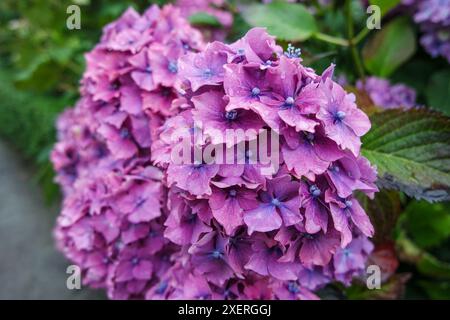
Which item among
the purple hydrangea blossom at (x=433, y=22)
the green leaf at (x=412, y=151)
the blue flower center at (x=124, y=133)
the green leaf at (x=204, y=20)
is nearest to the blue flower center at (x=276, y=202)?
the green leaf at (x=412, y=151)

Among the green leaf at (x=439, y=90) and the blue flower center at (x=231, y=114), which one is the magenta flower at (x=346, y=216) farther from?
the green leaf at (x=439, y=90)

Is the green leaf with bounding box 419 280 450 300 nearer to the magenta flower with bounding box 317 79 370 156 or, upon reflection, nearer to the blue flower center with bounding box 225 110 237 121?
the magenta flower with bounding box 317 79 370 156

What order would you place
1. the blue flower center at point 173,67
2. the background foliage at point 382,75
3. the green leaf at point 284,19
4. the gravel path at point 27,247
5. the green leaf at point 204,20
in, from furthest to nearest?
the gravel path at point 27,247 < the green leaf at point 204,20 < the green leaf at point 284,19 < the blue flower center at point 173,67 < the background foliage at point 382,75

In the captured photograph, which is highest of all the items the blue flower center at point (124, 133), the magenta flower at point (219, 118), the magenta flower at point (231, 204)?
the blue flower center at point (124, 133)

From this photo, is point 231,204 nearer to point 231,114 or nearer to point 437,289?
point 231,114

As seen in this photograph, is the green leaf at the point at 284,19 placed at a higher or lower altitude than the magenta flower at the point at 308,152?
higher

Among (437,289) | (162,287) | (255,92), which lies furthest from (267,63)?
(437,289)
